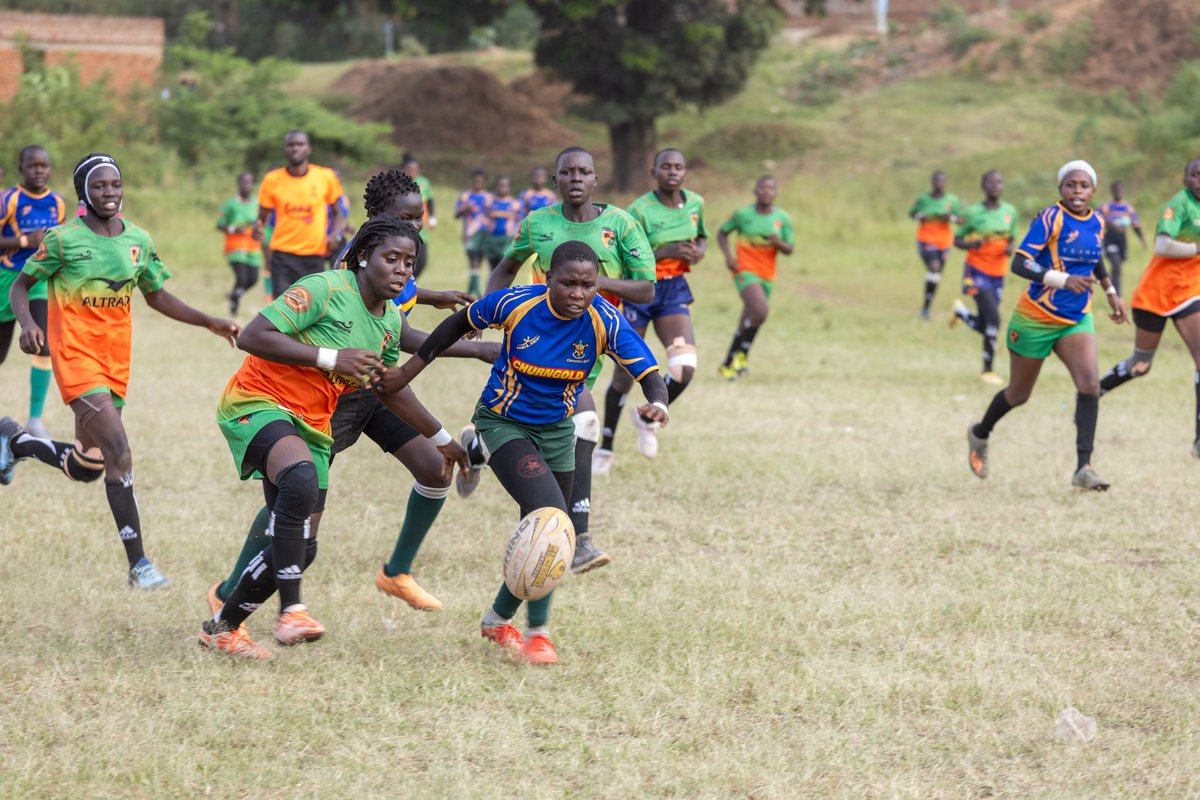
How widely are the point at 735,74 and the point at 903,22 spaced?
19.2 metres

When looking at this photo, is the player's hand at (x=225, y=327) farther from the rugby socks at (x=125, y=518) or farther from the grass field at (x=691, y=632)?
the grass field at (x=691, y=632)

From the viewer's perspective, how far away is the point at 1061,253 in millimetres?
9078

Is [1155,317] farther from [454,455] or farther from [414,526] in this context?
[454,455]

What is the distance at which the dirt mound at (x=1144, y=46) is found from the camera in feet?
127

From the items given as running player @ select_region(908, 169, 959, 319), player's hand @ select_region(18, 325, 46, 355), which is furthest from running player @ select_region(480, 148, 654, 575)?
running player @ select_region(908, 169, 959, 319)

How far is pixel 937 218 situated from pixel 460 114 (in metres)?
21.1

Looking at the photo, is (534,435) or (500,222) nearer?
(534,435)

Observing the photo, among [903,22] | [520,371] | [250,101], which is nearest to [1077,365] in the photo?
[520,371]

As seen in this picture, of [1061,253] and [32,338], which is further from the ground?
[1061,253]

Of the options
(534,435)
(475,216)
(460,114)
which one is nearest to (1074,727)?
(534,435)

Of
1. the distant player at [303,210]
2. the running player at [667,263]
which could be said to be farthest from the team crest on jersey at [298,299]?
the distant player at [303,210]

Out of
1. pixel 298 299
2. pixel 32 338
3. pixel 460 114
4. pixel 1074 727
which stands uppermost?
pixel 298 299

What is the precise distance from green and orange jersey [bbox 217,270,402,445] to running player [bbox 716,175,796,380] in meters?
8.74

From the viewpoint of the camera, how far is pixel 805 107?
4144cm
